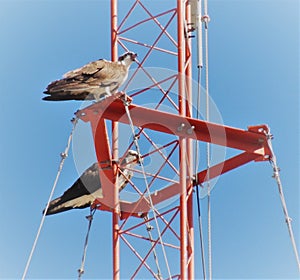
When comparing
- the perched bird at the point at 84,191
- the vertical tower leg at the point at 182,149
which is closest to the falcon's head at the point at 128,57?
the vertical tower leg at the point at 182,149

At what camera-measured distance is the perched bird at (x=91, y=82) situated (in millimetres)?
14188

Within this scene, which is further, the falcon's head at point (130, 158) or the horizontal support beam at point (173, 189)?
the falcon's head at point (130, 158)

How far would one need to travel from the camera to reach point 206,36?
1592 cm

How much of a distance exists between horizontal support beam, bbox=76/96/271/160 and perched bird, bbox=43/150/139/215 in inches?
50.5

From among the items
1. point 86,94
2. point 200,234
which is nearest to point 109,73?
point 86,94

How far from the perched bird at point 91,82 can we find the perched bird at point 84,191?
4.10 ft

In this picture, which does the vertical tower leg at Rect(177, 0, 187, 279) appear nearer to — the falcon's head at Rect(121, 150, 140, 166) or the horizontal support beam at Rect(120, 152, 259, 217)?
the horizontal support beam at Rect(120, 152, 259, 217)

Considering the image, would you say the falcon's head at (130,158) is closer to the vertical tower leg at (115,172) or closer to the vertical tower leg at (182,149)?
the vertical tower leg at (115,172)

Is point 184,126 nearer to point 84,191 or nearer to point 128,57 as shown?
point 128,57

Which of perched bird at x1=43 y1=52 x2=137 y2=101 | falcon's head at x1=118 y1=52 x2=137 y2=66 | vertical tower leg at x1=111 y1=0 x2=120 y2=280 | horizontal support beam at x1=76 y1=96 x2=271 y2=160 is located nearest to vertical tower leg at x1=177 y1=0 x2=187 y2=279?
horizontal support beam at x1=76 y1=96 x2=271 y2=160

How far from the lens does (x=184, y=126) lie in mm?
14461

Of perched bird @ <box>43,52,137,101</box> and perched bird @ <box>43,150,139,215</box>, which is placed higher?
perched bird @ <box>43,52,137,101</box>

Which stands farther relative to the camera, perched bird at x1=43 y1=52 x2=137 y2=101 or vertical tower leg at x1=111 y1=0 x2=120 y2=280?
vertical tower leg at x1=111 y1=0 x2=120 y2=280

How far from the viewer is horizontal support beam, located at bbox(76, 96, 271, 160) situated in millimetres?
14188
